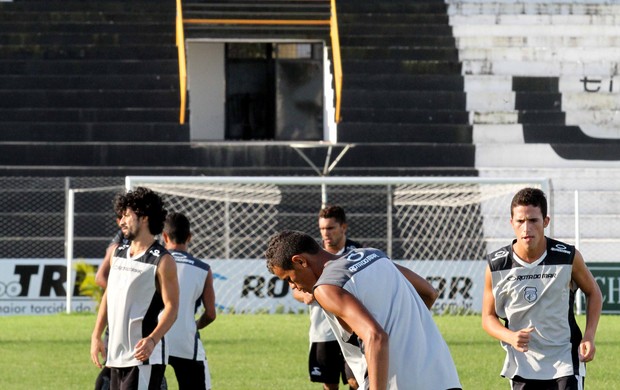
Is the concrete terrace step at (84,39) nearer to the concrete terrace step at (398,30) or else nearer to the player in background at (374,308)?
the concrete terrace step at (398,30)

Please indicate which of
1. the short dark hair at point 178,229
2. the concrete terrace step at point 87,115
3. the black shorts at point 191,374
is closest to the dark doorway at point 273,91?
the concrete terrace step at point 87,115

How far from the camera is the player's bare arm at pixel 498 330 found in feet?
21.1

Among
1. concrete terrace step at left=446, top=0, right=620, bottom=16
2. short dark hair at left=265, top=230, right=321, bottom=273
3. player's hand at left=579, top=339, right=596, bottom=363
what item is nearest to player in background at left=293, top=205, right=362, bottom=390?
player's hand at left=579, top=339, right=596, bottom=363

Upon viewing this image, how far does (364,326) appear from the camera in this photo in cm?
452

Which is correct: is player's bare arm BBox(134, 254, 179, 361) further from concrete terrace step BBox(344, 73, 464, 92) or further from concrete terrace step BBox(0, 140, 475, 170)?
concrete terrace step BBox(344, 73, 464, 92)

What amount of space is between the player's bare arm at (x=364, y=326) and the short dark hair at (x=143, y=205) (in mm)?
2258

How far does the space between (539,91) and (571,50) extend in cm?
155

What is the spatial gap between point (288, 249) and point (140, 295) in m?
2.28

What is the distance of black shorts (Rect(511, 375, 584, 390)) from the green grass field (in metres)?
3.90

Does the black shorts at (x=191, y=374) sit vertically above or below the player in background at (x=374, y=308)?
below

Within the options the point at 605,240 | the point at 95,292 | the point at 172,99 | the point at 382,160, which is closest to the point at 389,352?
the point at 95,292

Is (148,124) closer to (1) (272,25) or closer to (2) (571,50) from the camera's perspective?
(1) (272,25)

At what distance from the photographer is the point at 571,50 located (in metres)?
25.2

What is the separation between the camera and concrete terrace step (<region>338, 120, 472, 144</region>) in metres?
22.8
